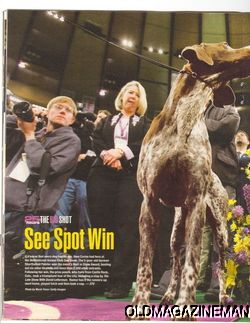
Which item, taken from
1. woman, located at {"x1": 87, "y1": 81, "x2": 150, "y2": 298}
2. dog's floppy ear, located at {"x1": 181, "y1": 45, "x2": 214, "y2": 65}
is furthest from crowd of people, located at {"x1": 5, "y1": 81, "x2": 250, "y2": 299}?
dog's floppy ear, located at {"x1": 181, "y1": 45, "x2": 214, "y2": 65}

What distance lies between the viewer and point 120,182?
253cm

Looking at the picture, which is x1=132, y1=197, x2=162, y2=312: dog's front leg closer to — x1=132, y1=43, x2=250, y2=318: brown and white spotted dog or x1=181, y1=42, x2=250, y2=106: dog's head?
x1=132, y1=43, x2=250, y2=318: brown and white spotted dog

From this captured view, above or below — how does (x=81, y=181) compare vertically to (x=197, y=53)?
below

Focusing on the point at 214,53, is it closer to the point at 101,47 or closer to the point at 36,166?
the point at 101,47

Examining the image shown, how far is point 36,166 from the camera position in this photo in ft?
8.27

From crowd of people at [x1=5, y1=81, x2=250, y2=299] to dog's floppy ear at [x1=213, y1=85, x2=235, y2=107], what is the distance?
0.09ft

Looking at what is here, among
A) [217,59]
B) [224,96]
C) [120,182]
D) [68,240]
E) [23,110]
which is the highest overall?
[217,59]

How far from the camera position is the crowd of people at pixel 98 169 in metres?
2.50

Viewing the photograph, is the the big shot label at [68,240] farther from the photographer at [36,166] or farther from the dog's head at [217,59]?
the dog's head at [217,59]

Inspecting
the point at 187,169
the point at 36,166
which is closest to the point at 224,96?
the point at 187,169

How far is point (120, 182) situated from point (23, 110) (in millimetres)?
664

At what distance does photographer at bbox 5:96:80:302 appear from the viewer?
249 cm
